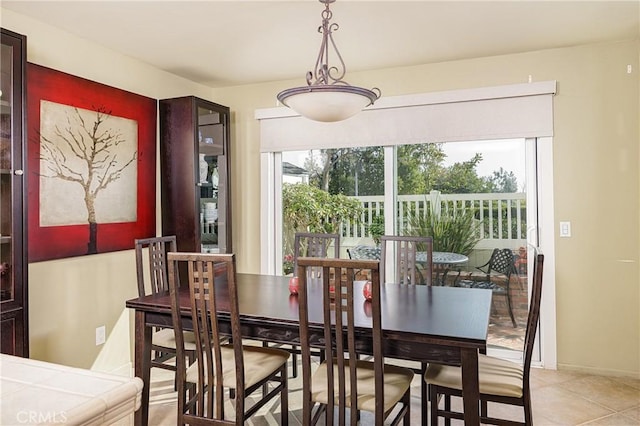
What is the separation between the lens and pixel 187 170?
12.2ft

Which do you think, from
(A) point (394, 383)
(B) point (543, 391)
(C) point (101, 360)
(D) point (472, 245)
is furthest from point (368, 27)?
(C) point (101, 360)

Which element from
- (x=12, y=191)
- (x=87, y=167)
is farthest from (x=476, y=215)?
(x=12, y=191)

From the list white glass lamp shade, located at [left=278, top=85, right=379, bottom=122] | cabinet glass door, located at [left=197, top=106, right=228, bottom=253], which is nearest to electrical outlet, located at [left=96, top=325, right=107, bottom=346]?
cabinet glass door, located at [left=197, top=106, right=228, bottom=253]

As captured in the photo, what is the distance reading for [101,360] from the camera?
3.25m

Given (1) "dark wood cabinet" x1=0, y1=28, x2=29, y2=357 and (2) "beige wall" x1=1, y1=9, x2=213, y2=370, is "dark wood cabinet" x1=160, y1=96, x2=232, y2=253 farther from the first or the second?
(1) "dark wood cabinet" x1=0, y1=28, x2=29, y2=357

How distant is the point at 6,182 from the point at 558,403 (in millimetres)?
3439

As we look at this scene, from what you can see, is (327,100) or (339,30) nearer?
(327,100)

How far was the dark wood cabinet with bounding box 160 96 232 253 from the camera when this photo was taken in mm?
3719

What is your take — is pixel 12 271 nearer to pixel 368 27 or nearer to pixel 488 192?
pixel 368 27

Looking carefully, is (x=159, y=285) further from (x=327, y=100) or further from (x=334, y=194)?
(x=334, y=194)

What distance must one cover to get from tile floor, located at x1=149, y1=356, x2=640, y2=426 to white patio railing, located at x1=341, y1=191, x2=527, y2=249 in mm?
1040

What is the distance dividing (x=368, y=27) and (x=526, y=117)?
1.42 m

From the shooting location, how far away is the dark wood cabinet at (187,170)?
3.72 meters

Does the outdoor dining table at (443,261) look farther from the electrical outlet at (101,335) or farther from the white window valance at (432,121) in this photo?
the electrical outlet at (101,335)
